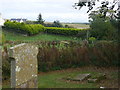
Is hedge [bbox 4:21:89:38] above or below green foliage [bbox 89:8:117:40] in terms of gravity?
below

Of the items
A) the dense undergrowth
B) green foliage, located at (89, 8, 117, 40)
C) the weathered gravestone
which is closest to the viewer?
the weathered gravestone

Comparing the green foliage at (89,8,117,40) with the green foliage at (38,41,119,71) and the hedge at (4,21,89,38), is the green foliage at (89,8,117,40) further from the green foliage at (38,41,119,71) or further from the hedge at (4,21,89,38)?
the hedge at (4,21,89,38)

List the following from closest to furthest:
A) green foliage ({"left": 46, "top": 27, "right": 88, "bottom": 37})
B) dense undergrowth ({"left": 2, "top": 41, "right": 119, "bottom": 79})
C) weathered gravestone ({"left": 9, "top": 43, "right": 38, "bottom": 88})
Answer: weathered gravestone ({"left": 9, "top": 43, "right": 38, "bottom": 88})
dense undergrowth ({"left": 2, "top": 41, "right": 119, "bottom": 79})
green foliage ({"left": 46, "top": 27, "right": 88, "bottom": 37})

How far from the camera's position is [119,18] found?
941cm

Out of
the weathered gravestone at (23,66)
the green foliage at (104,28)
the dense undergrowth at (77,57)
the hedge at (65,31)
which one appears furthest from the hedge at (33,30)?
the weathered gravestone at (23,66)

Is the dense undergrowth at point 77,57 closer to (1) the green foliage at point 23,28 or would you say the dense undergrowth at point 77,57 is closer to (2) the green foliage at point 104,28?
(2) the green foliage at point 104,28

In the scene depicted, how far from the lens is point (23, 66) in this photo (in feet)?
14.4

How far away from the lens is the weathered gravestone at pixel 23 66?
167 inches

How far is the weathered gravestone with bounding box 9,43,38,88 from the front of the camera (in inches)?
167

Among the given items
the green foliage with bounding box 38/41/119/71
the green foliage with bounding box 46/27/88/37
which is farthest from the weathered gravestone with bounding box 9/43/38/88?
the green foliage with bounding box 46/27/88/37

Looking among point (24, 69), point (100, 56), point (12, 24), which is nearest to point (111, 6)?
point (100, 56)

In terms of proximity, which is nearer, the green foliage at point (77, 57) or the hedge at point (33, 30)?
the green foliage at point (77, 57)

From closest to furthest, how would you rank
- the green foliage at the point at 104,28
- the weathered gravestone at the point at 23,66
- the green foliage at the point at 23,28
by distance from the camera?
the weathered gravestone at the point at 23,66 → the green foliage at the point at 104,28 → the green foliage at the point at 23,28

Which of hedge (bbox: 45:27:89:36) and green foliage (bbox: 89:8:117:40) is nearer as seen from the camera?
green foliage (bbox: 89:8:117:40)
